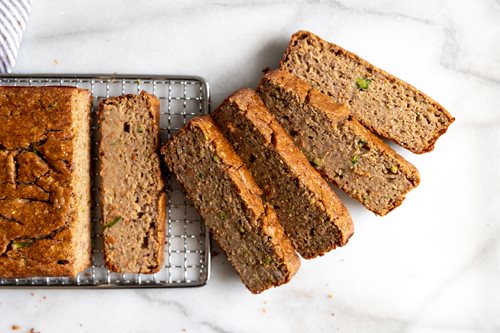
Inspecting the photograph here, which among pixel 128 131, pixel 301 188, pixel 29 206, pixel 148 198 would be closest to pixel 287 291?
pixel 301 188

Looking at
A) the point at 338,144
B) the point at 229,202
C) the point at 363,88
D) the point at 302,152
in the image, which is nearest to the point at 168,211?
the point at 229,202

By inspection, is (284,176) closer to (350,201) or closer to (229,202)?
(229,202)

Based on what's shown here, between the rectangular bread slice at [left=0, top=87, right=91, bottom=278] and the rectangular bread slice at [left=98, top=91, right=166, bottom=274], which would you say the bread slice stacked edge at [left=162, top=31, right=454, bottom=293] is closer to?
the rectangular bread slice at [left=98, top=91, right=166, bottom=274]

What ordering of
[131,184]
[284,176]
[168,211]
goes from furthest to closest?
1. [168,211]
2. [131,184]
3. [284,176]

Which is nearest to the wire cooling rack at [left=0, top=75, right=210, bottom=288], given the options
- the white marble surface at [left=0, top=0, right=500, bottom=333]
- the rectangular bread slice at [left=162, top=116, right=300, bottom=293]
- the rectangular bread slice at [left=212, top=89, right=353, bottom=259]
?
the white marble surface at [left=0, top=0, right=500, bottom=333]

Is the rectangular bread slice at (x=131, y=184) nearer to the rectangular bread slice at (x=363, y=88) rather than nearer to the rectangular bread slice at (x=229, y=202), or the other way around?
the rectangular bread slice at (x=229, y=202)

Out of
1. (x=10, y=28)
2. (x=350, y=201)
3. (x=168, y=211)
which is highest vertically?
(x=10, y=28)
